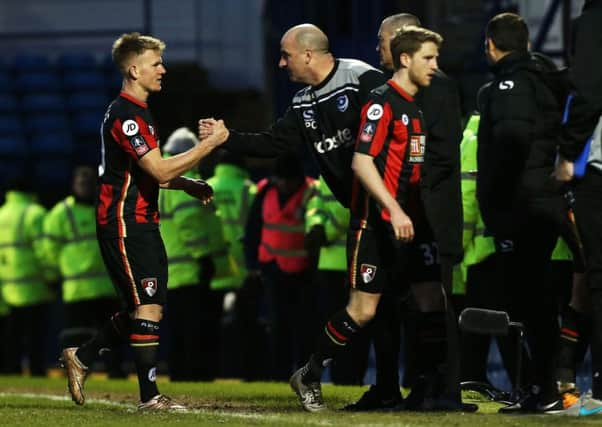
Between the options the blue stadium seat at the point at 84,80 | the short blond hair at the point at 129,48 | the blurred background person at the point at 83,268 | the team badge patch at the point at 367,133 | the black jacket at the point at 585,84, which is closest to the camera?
the black jacket at the point at 585,84

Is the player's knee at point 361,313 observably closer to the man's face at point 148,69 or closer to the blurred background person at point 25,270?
the man's face at point 148,69

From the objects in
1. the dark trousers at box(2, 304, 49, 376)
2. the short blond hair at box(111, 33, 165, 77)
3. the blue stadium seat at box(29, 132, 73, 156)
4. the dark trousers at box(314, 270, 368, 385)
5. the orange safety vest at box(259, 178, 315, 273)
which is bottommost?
the dark trousers at box(2, 304, 49, 376)

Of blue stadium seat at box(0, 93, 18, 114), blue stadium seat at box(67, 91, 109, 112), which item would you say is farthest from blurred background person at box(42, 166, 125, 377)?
blue stadium seat at box(0, 93, 18, 114)

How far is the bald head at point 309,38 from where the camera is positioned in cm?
869

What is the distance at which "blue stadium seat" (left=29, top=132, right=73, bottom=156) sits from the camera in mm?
22844

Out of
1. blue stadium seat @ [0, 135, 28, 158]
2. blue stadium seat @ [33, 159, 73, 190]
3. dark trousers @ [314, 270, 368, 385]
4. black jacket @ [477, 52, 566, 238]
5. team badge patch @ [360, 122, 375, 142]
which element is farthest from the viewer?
blue stadium seat @ [0, 135, 28, 158]

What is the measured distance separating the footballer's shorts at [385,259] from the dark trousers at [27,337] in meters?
8.70

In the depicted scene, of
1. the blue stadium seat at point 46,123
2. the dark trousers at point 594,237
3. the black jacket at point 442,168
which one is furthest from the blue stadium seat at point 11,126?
the dark trousers at point 594,237

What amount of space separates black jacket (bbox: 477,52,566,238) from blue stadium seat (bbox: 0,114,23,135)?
657 inches

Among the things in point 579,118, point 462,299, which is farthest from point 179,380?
point 579,118

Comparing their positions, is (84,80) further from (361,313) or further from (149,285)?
(361,313)

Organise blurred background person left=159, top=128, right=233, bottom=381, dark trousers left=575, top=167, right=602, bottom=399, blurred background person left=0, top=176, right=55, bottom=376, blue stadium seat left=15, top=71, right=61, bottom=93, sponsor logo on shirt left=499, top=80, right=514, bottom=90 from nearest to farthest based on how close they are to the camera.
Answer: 1. dark trousers left=575, top=167, right=602, bottom=399
2. sponsor logo on shirt left=499, top=80, right=514, bottom=90
3. blurred background person left=159, top=128, right=233, bottom=381
4. blurred background person left=0, top=176, right=55, bottom=376
5. blue stadium seat left=15, top=71, right=61, bottom=93

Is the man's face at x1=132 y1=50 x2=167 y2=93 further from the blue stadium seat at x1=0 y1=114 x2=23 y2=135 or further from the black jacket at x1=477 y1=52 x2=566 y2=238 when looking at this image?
the blue stadium seat at x1=0 y1=114 x2=23 y2=135

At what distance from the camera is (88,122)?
23938mm
